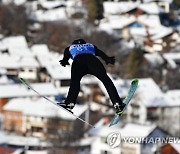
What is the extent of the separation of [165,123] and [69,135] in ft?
11.0

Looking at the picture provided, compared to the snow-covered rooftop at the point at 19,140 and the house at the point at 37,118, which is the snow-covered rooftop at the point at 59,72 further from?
the snow-covered rooftop at the point at 19,140

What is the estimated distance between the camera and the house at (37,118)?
14930 mm

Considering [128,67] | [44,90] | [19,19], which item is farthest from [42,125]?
[19,19]

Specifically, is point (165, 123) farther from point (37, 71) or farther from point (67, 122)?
point (37, 71)

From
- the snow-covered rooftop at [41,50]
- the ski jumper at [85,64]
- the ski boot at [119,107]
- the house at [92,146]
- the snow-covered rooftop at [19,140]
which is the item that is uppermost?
the ski jumper at [85,64]

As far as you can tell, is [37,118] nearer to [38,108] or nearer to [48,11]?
[38,108]

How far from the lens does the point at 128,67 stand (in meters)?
19.8

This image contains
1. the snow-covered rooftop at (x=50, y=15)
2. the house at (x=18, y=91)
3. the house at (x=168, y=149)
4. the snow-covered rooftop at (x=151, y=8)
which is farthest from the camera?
the snow-covered rooftop at (x=50, y=15)

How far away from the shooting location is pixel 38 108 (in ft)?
52.3

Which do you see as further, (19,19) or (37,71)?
(19,19)

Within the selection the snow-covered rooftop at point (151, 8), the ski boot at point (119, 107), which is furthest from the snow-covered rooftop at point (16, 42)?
the ski boot at point (119, 107)

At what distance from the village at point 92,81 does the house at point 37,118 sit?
0.03m

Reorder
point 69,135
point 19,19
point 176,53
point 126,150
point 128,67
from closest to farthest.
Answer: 1. point 126,150
2. point 69,135
3. point 128,67
4. point 176,53
5. point 19,19

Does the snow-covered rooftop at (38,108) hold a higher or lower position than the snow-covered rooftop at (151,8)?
lower
